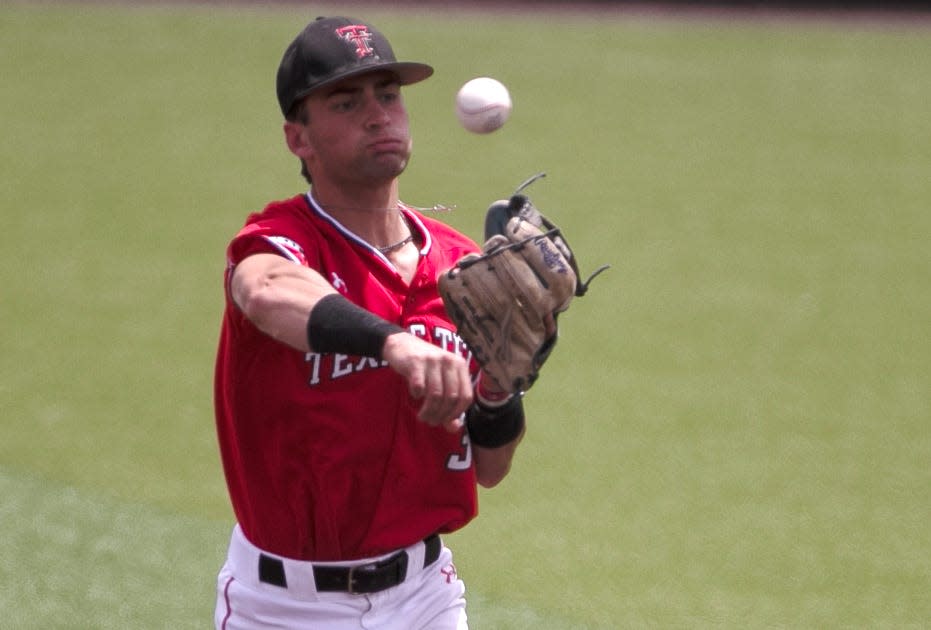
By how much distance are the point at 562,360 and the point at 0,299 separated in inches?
124

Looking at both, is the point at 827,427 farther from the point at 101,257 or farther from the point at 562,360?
the point at 101,257

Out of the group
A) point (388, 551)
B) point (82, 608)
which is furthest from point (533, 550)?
point (388, 551)

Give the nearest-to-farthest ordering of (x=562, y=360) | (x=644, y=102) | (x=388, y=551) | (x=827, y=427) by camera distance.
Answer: (x=388, y=551), (x=827, y=427), (x=562, y=360), (x=644, y=102)

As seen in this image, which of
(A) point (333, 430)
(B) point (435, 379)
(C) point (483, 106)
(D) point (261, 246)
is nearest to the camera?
(B) point (435, 379)

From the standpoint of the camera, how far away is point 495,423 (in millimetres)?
3316

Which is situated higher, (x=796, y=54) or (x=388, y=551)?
(x=388, y=551)

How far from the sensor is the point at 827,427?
6.87 meters

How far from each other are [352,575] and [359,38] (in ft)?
3.94

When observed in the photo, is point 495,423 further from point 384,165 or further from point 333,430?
point 384,165

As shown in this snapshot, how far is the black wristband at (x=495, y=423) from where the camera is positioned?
3.29 metres

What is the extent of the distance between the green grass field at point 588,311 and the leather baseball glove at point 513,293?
7.78ft

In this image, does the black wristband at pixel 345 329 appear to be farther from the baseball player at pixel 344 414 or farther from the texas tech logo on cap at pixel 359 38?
the texas tech logo on cap at pixel 359 38

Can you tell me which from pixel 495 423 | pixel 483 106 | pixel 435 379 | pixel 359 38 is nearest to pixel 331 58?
pixel 359 38

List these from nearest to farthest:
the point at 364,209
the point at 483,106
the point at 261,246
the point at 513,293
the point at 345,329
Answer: the point at 345,329 < the point at 513,293 < the point at 261,246 < the point at 364,209 < the point at 483,106
